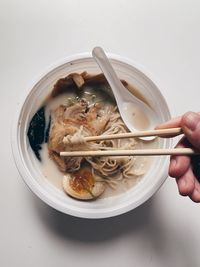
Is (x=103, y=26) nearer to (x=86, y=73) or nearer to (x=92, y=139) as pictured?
(x=86, y=73)

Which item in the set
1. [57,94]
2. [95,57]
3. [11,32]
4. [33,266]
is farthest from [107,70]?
[33,266]

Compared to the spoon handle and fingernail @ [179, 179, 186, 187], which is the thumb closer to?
fingernail @ [179, 179, 186, 187]

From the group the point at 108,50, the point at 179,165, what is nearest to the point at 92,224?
the point at 179,165

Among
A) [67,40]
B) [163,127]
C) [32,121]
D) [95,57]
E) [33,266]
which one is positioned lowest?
[33,266]

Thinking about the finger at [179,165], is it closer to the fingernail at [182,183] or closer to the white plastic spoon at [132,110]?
the fingernail at [182,183]

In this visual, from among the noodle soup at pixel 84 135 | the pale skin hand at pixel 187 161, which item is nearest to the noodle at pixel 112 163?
the noodle soup at pixel 84 135

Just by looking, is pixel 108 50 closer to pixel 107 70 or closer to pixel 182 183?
pixel 107 70

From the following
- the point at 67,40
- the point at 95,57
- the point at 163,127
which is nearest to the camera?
the point at 163,127
